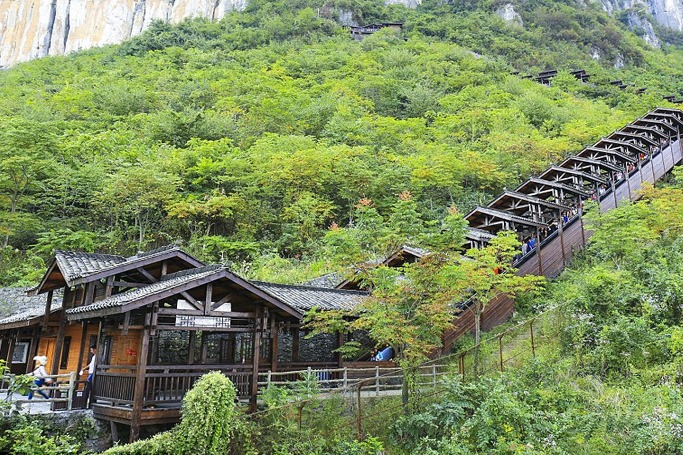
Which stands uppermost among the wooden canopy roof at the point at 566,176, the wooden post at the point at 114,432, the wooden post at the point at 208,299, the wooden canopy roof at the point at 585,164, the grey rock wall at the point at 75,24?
the grey rock wall at the point at 75,24

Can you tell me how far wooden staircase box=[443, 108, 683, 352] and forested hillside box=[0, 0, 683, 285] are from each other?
396 cm

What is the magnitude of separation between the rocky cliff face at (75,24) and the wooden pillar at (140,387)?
3470 inches

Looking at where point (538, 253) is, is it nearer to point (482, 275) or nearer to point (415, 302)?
point (482, 275)

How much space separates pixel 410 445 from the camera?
35.1 feet

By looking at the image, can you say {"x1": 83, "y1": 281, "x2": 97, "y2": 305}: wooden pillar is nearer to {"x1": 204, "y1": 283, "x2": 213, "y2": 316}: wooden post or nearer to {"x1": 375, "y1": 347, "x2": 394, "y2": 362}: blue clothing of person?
{"x1": 204, "y1": 283, "x2": 213, "y2": 316}: wooden post

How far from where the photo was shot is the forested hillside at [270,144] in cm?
2586

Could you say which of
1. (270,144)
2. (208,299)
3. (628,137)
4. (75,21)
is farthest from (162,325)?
(75,21)

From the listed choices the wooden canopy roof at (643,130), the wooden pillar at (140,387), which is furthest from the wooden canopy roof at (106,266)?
the wooden canopy roof at (643,130)

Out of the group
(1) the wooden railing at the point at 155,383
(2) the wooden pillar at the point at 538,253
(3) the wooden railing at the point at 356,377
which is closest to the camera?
(1) the wooden railing at the point at 155,383

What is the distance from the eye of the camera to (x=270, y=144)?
31.2 m

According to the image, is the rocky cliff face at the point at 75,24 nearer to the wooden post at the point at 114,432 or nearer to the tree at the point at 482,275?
the tree at the point at 482,275

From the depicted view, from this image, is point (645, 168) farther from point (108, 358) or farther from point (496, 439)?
point (108, 358)

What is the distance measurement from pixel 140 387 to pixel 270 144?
73.0ft

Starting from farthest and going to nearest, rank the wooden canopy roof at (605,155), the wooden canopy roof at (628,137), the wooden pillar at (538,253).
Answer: the wooden canopy roof at (628,137)
the wooden canopy roof at (605,155)
the wooden pillar at (538,253)
